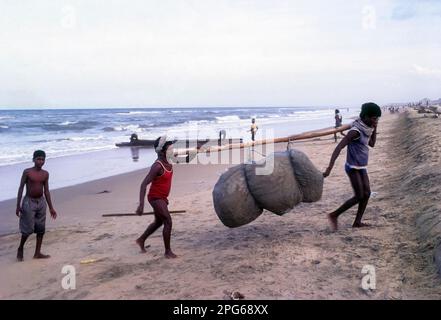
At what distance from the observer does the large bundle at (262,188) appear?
18.3ft

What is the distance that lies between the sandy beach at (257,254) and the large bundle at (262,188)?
54cm

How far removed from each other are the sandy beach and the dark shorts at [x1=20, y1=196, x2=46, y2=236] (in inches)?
17.4

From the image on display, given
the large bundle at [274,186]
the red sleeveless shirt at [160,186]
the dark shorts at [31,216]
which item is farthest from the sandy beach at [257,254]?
the red sleeveless shirt at [160,186]

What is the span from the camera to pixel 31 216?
6.10m

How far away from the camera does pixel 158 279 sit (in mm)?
4984

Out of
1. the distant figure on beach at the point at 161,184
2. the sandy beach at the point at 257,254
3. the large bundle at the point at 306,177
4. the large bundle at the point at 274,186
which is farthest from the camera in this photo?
the large bundle at the point at 306,177

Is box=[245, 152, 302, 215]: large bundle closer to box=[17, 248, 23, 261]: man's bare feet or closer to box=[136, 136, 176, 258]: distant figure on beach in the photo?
box=[136, 136, 176, 258]: distant figure on beach

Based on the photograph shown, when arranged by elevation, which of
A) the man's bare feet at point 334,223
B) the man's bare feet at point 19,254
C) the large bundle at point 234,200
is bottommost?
the man's bare feet at point 19,254

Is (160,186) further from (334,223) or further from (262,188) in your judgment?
(334,223)

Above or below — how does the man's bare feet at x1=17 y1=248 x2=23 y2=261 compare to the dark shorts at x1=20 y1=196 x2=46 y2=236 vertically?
below

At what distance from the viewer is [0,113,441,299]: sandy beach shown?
450 cm

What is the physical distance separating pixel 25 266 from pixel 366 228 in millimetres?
4667

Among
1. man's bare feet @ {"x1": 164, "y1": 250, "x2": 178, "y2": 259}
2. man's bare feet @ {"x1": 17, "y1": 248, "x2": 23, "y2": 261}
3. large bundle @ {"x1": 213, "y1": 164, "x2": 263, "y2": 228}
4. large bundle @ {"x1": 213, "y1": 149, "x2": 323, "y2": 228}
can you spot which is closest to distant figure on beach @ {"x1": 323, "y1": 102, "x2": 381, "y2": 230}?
large bundle @ {"x1": 213, "y1": 149, "x2": 323, "y2": 228}

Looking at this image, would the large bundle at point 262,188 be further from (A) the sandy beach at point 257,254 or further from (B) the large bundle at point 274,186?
(A) the sandy beach at point 257,254
